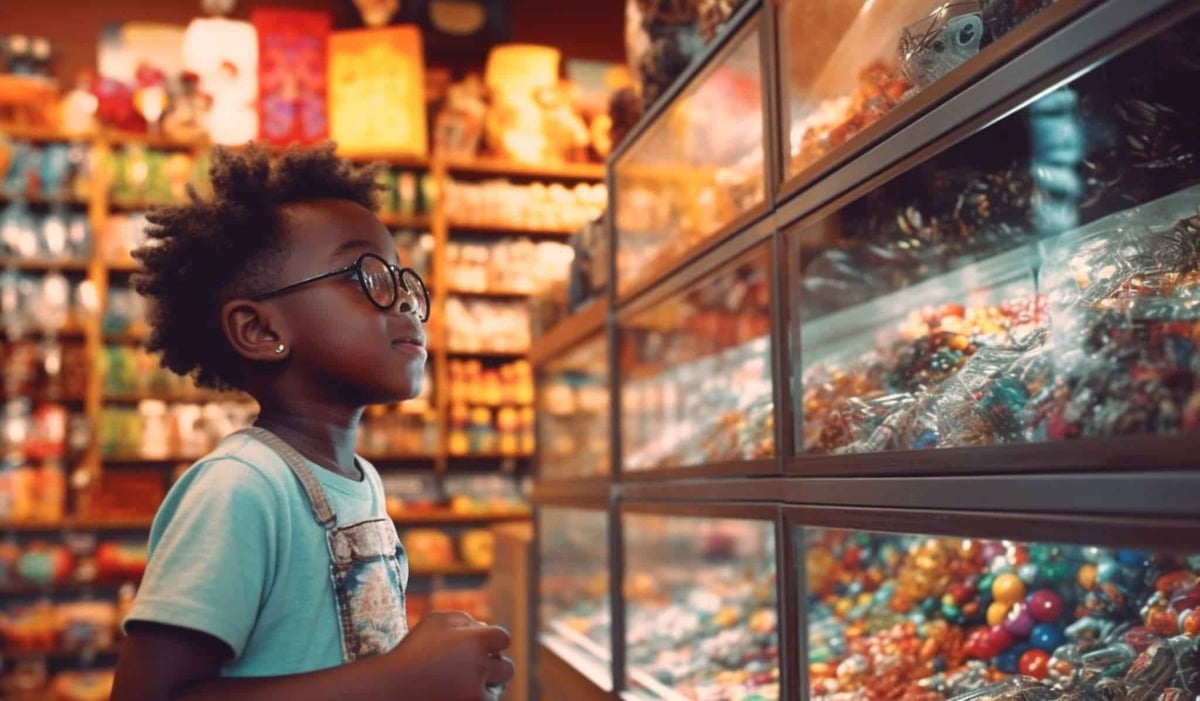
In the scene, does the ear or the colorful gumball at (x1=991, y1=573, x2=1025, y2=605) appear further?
the colorful gumball at (x1=991, y1=573, x2=1025, y2=605)

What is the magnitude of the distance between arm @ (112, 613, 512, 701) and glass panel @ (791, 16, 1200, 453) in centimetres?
57

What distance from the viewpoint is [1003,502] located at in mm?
1035

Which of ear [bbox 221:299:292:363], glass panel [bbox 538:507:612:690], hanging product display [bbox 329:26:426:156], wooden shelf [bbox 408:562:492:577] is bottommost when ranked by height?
wooden shelf [bbox 408:562:492:577]

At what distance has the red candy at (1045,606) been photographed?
1584 mm

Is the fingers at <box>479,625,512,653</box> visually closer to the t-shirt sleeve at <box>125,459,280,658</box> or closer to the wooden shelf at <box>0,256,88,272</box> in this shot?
the t-shirt sleeve at <box>125,459,280,658</box>

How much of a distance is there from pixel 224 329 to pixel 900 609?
130 cm

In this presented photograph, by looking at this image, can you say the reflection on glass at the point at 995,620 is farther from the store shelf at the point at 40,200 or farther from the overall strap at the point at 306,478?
the store shelf at the point at 40,200

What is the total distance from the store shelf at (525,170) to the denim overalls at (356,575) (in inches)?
178

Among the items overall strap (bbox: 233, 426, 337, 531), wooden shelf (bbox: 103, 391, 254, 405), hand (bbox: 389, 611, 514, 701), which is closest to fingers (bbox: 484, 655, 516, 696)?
hand (bbox: 389, 611, 514, 701)

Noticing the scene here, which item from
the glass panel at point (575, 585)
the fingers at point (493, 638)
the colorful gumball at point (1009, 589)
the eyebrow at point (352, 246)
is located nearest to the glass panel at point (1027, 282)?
the colorful gumball at point (1009, 589)

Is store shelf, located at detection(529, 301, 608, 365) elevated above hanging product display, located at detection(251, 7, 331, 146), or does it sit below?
below

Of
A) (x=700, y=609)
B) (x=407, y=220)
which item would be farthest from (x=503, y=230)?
(x=700, y=609)

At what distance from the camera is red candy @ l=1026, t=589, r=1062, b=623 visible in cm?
158

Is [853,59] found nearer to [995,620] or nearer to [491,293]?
[995,620]
